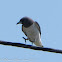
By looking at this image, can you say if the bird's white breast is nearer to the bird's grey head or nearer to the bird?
the bird

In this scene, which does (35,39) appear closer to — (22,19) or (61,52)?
(22,19)

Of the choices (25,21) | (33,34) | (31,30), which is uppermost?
(25,21)

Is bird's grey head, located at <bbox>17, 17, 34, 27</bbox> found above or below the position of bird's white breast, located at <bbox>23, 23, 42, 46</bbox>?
above

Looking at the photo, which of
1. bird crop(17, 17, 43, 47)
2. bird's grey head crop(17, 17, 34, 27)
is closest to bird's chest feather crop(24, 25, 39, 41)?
bird crop(17, 17, 43, 47)

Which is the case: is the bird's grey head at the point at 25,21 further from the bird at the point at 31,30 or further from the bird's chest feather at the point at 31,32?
the bird's chest feather at the point at 31,32

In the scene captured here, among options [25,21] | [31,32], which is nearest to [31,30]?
[31,32]

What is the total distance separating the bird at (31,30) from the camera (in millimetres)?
6494

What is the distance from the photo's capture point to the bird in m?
6.49

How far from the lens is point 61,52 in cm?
315

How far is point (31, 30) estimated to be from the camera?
6.53 m

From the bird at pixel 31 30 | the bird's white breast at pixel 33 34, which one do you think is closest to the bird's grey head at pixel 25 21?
the bird at pixel 31 30

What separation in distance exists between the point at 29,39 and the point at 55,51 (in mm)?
3404

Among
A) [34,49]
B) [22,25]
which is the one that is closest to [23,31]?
A: [22,25]

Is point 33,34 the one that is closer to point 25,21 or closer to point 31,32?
point 31,32
